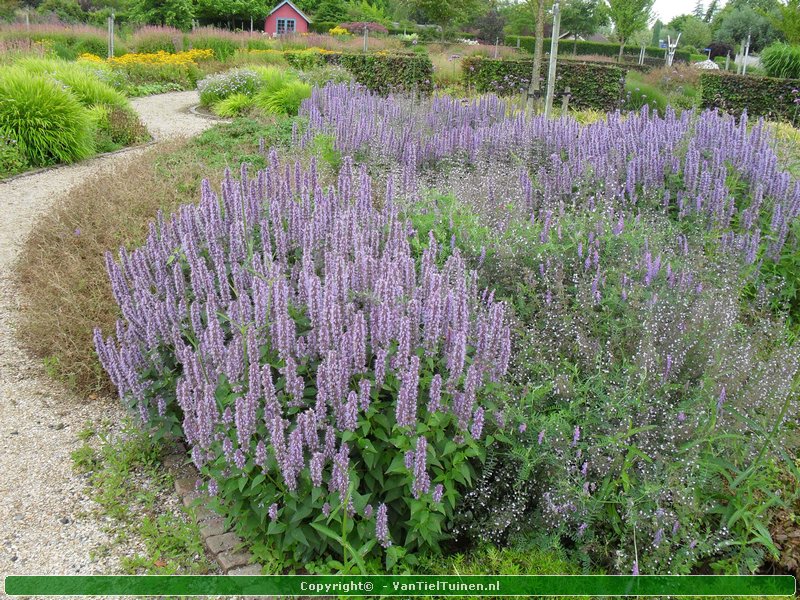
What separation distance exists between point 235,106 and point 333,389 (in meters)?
11.9

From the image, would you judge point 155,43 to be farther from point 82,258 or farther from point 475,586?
point 475,586

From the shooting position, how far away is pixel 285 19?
42812 mm

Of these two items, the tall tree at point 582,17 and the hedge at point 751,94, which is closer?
the hedge at point 751,94

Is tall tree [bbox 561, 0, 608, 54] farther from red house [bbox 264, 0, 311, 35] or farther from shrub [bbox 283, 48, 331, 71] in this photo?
shrub [bbox 283, 48, 331, 71]

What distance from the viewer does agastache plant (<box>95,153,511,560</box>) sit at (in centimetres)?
251

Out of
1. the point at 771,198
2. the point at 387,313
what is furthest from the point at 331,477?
→ the point at 771,198

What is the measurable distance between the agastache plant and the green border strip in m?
0.15

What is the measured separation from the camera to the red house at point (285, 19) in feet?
139

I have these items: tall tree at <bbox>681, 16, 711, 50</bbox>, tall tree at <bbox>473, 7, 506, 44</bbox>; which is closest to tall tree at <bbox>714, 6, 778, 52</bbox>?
tall tree at <bbox>681, 16, 711, 50</bbox>

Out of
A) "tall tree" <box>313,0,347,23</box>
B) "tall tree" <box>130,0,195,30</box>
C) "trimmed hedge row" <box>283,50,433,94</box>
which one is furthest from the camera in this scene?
"tall tree" <box>313,0,347,23</box>

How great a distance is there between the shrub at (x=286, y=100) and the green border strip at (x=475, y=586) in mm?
10331

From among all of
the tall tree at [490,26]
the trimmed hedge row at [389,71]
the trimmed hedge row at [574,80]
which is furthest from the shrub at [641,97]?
the tall tree at [490,26]

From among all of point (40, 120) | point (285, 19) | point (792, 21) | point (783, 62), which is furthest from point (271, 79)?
point (285, 19)

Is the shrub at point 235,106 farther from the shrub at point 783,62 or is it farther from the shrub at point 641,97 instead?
the shrub at point 783,62
